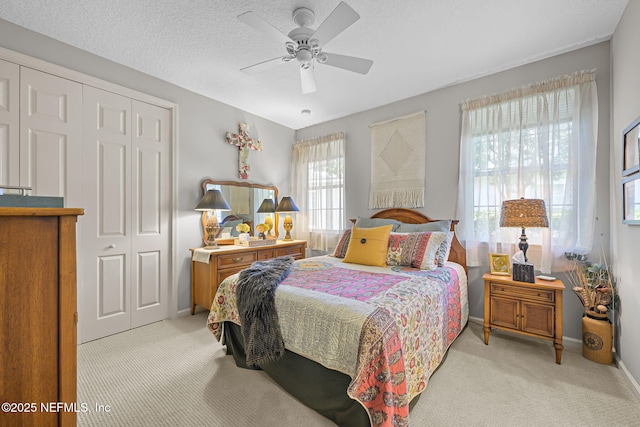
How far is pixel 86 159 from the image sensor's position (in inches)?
102

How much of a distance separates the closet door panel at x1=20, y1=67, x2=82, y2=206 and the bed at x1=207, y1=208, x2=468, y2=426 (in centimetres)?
179

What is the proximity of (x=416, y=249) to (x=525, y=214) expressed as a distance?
0.95m

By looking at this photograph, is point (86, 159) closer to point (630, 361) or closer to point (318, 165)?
point (318, 165)

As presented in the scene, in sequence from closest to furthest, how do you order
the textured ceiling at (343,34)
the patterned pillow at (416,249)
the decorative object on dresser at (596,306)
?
1. the textured ceiling at (343,34)
2. the decorative object on dresser at (596,306)
3. the patterned pillow at (416,249)

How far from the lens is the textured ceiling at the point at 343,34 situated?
2.00 meters

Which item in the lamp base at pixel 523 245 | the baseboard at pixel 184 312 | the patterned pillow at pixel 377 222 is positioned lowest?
the baseboard at pixel 184 312

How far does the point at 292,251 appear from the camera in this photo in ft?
13.4

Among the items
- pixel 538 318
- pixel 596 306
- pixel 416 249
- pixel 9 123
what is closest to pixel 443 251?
pixel 416 249

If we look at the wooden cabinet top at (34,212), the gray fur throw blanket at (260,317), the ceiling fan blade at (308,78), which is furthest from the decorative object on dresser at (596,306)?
the wooden cabinet top at (34,212)

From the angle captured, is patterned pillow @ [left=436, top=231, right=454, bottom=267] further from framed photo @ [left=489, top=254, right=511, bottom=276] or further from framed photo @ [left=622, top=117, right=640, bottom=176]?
framed photo @ [left=622, top=117, right=640, bottom=176]

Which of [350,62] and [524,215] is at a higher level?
[350,62]

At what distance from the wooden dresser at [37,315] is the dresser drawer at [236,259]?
90.6 inches

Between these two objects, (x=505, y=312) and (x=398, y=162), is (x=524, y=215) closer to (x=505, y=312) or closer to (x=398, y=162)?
(x=505, y=312)

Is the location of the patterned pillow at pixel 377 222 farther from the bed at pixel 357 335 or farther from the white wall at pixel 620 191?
the white wall at pixel 620 191
